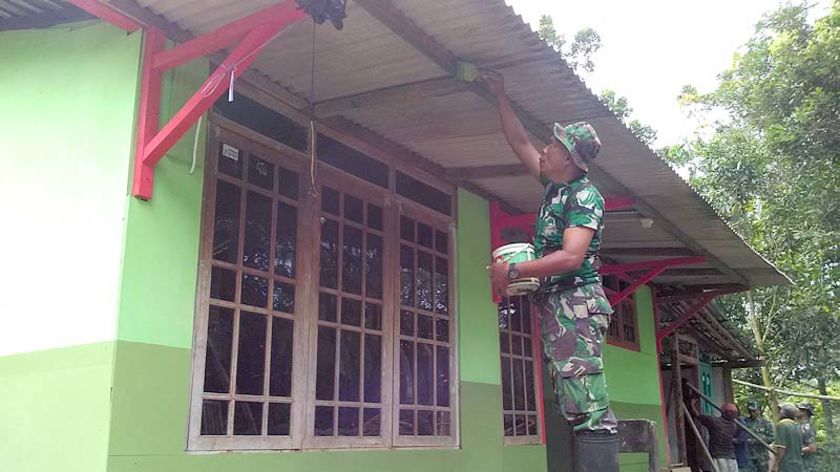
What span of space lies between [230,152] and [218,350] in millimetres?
1091

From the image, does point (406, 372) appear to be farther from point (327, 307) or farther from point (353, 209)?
point (353, 209)

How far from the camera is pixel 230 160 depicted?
4.08 meters

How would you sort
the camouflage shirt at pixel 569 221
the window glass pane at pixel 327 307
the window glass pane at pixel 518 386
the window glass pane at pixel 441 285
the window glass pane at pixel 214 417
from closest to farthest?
the camouflage shirt at pixel 569 221
the window glass pane at pixel 214 417
the window glass pane at pixel 327 307
the window glass pane at pixel 441 285
the window glass pane at pixel 518 386

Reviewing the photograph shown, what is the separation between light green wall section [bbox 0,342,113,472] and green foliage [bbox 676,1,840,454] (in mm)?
10541

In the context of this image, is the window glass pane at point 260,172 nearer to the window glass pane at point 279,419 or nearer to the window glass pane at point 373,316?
the window glass pane at point 373,316

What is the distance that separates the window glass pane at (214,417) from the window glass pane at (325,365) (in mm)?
725

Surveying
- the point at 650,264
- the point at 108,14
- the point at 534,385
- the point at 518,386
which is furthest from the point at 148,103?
the point at 650,264

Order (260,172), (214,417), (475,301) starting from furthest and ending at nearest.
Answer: (475,301) → (260,172) → (214,417)

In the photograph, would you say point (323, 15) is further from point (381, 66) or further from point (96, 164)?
point (96, 164)

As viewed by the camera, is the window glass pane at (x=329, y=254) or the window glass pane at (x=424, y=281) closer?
the window glass pane at (x=329, y=254)

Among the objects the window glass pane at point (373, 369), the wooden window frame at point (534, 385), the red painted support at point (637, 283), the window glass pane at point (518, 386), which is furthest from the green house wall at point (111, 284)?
the red painted support at point (637, 283)

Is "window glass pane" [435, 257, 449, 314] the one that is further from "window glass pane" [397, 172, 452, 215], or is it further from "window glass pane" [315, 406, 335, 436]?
"window glass pane" [315, 406, 335, 436]

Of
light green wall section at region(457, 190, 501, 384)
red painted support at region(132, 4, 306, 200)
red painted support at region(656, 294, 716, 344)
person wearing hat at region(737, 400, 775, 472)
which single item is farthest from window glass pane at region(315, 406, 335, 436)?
person wearing hat at region(737, 400, 775, 472)

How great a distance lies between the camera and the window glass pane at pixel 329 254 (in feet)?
15.3
